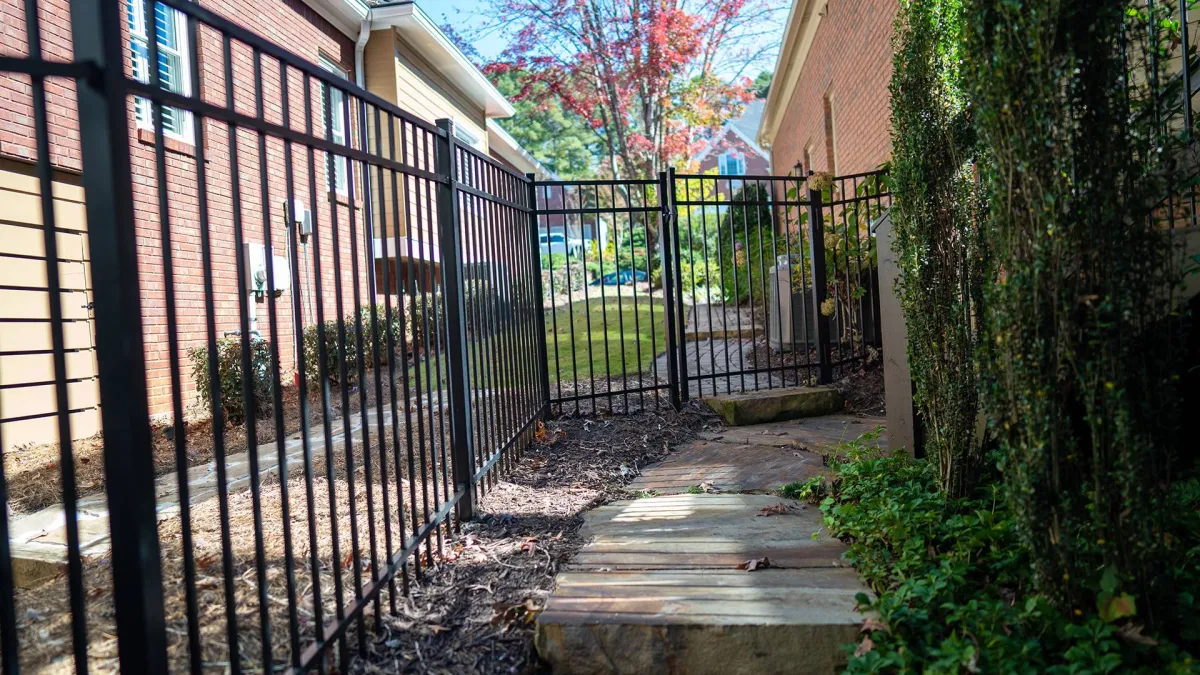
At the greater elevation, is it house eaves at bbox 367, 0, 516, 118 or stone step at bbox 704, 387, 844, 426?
house eaves at bbox 367, 0, 516, 118

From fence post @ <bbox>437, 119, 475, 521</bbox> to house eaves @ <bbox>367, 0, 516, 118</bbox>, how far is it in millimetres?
8556

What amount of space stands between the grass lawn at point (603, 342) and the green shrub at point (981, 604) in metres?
3.63

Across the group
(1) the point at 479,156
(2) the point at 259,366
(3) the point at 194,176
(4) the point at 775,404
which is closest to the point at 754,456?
(4) the point at 775,404

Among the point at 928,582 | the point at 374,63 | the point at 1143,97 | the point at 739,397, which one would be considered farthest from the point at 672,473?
the point at 374,63

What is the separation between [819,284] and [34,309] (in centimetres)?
604

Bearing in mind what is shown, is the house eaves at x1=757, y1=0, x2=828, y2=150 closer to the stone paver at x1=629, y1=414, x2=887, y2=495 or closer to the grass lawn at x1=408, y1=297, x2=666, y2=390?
the grass lawn at x1=408, y1=297, x2=666, y2=390

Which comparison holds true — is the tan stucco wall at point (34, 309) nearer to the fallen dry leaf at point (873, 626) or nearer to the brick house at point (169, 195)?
the brick house at point (169, 195)

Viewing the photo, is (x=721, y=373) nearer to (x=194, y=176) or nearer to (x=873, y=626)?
(x=873, y=626)

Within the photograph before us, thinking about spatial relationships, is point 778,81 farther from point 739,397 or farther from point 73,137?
point 73,137

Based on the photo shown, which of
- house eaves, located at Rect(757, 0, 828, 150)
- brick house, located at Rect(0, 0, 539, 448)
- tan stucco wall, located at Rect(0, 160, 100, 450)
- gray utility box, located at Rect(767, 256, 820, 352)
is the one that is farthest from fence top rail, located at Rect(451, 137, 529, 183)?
house eaves, located at Rect(757, 0, 828, 150)


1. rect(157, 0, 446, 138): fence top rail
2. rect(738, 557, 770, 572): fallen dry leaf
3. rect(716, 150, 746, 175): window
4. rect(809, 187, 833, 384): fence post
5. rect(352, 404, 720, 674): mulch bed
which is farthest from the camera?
rect(716, 150, 746, 175): window

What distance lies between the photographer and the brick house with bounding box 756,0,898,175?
28.6 ft

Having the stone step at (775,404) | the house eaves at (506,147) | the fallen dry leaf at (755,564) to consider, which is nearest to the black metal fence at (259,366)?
the stone step at (775,404)

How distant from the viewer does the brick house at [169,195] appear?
5496 millimetres
